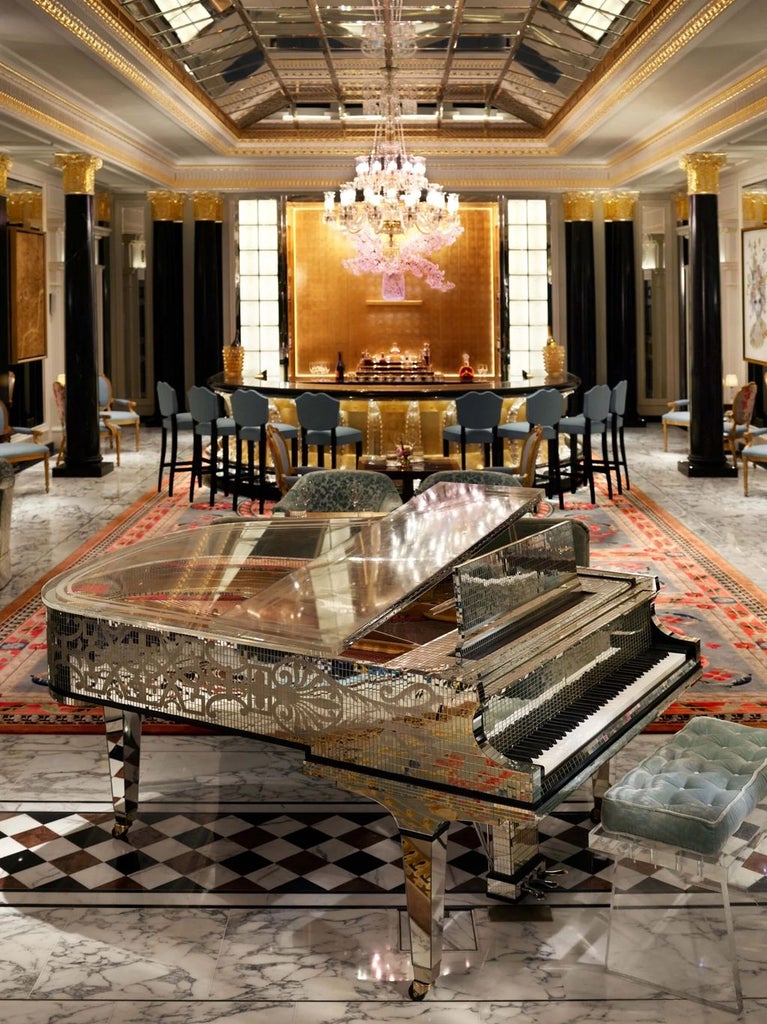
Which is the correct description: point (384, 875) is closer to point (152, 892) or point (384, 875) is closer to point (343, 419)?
point (152, 892)

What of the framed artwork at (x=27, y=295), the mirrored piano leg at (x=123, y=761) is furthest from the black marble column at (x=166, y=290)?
the mirrored piano leg at (x=123, y=761)

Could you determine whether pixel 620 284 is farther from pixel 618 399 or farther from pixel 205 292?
pixel 205 292

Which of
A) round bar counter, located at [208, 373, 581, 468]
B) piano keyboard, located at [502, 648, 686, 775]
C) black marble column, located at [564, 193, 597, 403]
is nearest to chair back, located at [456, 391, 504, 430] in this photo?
round bar counter, located at [208, 373, 581, 468]

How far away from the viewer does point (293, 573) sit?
14.1 ft

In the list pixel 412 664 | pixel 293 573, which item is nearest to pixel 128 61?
pixel 293 573

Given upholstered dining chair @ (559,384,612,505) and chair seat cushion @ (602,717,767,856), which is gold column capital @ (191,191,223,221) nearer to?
upholstered dining chair @ (559,384,612,505)

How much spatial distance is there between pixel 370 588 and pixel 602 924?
1.18 metres

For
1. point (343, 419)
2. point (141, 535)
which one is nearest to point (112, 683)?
point (141, 535)

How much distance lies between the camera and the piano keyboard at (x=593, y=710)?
10.8 ft

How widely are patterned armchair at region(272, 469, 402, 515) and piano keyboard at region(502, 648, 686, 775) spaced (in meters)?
2.53

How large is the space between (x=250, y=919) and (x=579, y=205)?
14.2 meters

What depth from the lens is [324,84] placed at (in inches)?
544

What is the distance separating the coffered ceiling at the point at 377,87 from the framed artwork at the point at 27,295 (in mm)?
876

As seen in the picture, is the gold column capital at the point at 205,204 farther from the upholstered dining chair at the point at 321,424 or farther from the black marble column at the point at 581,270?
the upholstered dining chair at the point at 321,424
